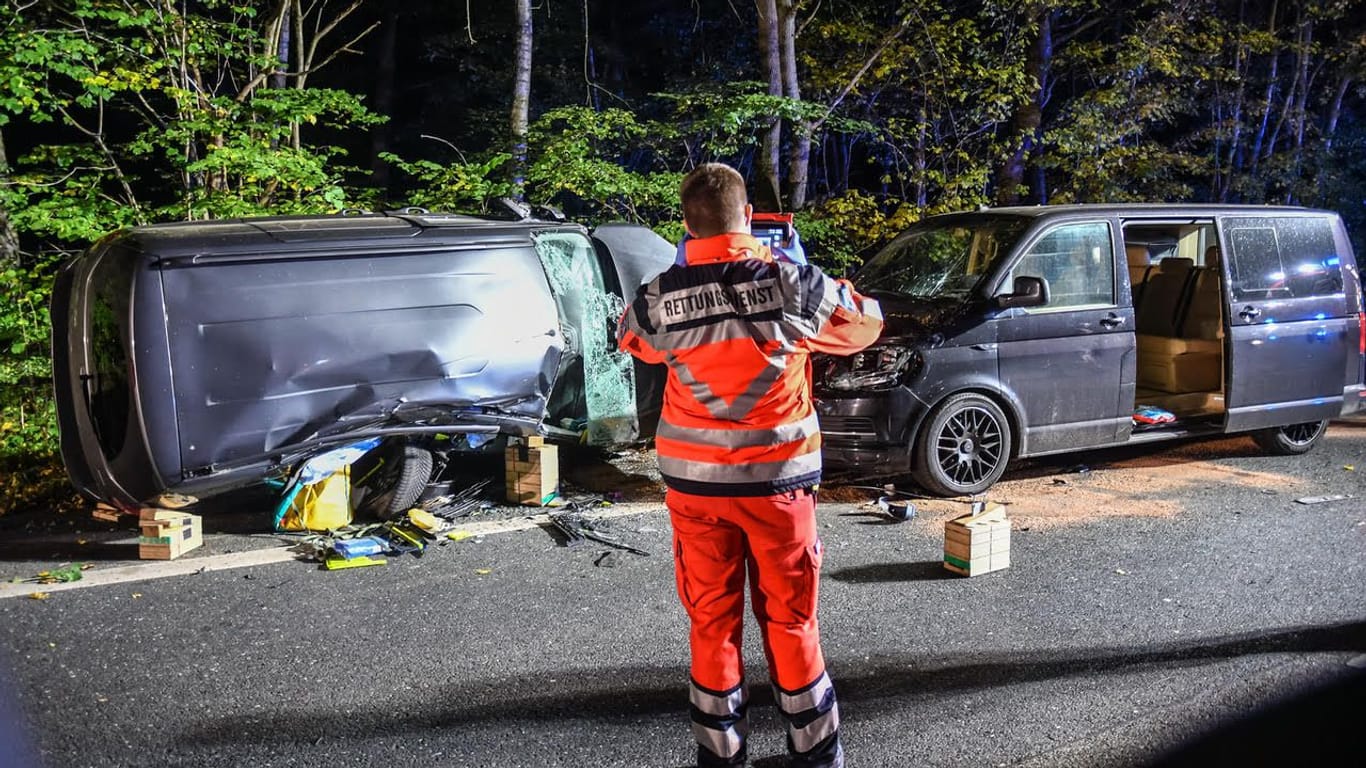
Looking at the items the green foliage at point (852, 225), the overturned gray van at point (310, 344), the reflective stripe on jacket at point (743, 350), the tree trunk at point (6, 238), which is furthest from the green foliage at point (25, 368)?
the green foliage at point (852, 225)

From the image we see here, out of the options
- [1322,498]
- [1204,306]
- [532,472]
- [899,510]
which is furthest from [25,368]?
[1322,498]

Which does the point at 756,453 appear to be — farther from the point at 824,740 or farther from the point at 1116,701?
the point at 1116,701

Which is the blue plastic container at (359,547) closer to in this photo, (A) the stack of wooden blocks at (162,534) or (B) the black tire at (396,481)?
(B) the black tire at (396,481)

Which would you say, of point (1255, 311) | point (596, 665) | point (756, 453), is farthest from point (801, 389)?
point (1255, 311)

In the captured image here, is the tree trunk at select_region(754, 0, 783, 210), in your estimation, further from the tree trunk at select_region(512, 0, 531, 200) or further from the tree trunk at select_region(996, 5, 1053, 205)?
the tree trunk at select_region(996, 5, 1053, 205)

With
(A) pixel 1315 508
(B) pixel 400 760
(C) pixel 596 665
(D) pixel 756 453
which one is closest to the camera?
(D) pixel 756 453

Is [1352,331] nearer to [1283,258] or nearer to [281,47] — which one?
[1283,258]

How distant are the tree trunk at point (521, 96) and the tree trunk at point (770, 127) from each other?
2520 millimetres

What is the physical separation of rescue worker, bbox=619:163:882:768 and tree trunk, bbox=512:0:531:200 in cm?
649

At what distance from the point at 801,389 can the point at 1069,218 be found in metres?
4.04

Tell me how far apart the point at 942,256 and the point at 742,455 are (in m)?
4.18

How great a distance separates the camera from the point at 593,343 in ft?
20.5

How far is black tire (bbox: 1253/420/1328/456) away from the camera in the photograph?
719 centimetres

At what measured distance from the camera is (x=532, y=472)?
19.8 ft
